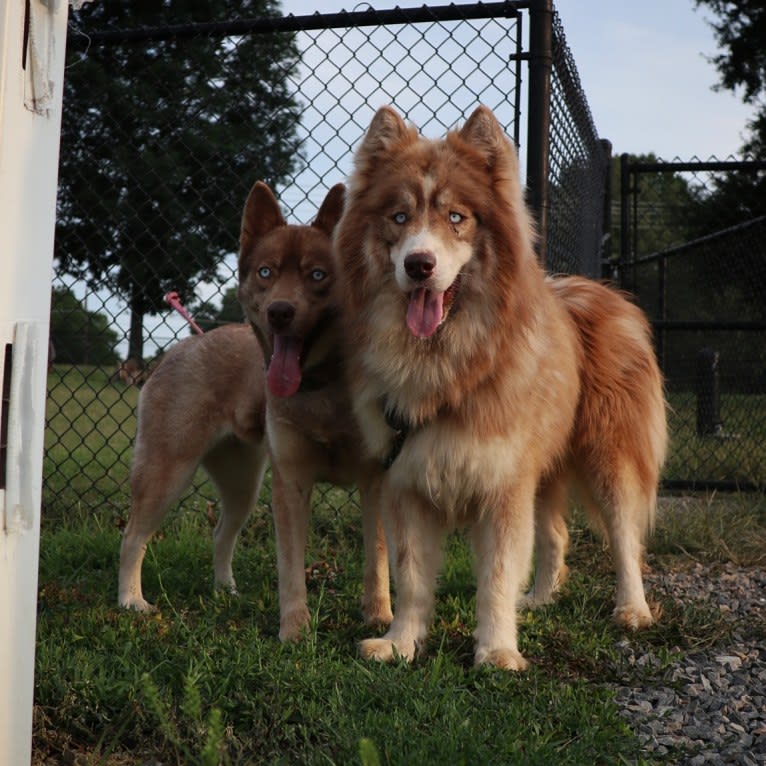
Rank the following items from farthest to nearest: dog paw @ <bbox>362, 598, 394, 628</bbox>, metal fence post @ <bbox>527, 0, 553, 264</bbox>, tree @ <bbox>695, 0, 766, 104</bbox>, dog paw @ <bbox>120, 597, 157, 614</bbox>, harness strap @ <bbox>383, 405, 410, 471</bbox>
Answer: tree @ <bbox>695, 0, 766, 104</bbox>
metal fence post @ <bbox>527, 0, 553, 264</bbox>
dog paw @ <bbox>120, 597, 157, 614</bbox>
dog paw @ <bbox>362, 598, 394, 628</bbox>
harness strap @ <bbox>383, 405, 410, 471</bbox>

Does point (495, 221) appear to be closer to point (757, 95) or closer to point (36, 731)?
point (36, 731)

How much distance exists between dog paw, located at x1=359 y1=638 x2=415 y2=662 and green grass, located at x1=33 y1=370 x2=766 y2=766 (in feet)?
0.17

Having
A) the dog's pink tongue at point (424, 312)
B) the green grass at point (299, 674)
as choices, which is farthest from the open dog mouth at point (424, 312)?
the green grass at point (299, 674)

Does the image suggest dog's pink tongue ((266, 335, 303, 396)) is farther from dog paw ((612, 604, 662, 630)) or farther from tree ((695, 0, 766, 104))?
tree ((695, 0, 766, 104))

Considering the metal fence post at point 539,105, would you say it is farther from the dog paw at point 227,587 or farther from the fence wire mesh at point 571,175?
the dog paw at point 227,587

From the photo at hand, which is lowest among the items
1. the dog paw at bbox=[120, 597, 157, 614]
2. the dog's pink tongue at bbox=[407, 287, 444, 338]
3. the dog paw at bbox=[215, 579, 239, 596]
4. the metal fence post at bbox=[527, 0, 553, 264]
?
the dog paw at bbox=[120, 597, 157, 614]

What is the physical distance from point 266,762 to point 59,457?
6.09m

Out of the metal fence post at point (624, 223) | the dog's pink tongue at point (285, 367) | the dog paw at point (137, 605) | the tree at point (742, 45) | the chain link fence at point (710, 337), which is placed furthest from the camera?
the tree at point (742, 45)

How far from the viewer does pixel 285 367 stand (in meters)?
3.43

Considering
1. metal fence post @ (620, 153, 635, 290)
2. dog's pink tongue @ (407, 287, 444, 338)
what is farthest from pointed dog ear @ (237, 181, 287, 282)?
metal fence post @ (620, 153, 635, 290)

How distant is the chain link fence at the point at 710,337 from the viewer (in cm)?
670

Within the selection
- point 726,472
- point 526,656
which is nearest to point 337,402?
point 526,656

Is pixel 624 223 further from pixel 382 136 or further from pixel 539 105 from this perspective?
pixel 382 136

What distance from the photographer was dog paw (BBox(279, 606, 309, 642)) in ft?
10.8
